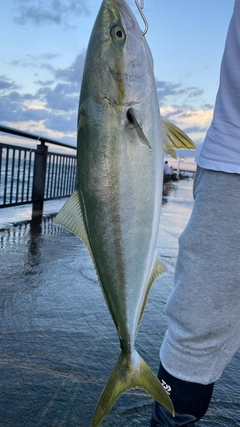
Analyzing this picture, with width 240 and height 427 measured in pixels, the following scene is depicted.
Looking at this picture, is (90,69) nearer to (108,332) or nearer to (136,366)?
(136,366)

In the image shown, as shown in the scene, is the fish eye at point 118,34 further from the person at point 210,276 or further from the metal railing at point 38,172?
the metal railing at point 38,172

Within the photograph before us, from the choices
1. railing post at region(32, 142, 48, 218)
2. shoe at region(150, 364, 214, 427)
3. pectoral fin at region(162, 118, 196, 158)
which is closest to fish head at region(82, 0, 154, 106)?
pectoral fin at region(162, 118, 196, 158)

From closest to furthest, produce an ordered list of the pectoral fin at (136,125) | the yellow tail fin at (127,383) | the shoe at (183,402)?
the pectoral fin at (136,125)
the yellow tail fin at (127,383)
the shoe at (183,402)

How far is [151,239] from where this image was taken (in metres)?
1.57

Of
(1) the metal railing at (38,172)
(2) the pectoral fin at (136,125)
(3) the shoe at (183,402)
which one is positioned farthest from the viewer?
(1) the metal railing at (38,172)

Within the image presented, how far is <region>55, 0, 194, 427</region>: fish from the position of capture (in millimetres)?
1420

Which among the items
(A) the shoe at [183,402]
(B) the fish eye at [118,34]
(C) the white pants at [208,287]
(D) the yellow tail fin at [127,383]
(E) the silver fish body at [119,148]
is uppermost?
(B) the fish eye at [118,34]

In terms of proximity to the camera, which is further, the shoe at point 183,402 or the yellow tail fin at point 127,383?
the shoe at point 183,402

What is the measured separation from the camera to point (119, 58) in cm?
146

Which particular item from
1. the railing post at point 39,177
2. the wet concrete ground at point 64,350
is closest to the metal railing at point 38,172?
the railing post at point 39,177

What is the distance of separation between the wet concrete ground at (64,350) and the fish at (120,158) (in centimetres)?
65

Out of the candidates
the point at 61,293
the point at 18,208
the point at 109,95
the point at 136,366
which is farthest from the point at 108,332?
the point at 18,208

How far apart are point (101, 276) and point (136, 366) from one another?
1.28 feet

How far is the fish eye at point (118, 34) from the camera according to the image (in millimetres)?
1466
